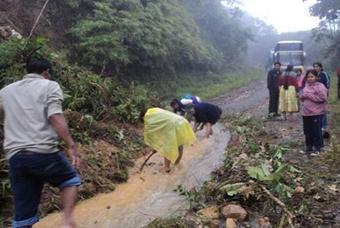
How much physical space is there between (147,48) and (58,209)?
12.1 m

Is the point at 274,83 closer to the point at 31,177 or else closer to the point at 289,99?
the point at 289,99

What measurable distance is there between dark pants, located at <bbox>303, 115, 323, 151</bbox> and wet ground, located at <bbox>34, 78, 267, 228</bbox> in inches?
65.0

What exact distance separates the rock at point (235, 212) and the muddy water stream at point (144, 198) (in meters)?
0.71

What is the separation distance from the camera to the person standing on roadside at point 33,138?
159 inches

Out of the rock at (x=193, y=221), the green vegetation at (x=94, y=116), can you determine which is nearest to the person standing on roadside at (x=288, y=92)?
the green vegetation at (x=94, y=116)

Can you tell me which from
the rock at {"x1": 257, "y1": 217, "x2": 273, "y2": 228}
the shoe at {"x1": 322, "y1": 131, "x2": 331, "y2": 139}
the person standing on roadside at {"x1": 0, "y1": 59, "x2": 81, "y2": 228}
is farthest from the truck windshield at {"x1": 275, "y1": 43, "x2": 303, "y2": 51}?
the person standing on roadside at {"x1": 0, "y1": 59, "x2": 81, "y2": 228}

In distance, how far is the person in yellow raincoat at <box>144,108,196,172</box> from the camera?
25.0ft

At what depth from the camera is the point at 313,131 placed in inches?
332

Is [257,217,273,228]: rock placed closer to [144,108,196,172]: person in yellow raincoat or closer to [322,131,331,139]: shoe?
[144,108,196,172]: person in yellow raincoat

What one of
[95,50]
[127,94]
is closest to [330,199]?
[127,94]

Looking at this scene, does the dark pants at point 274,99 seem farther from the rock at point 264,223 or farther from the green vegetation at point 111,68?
the rock at point 264,223

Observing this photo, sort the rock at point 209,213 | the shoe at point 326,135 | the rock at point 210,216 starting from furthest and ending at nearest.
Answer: the shoe at point 326,135
the rock at point 209,213
the rock at point 210,216

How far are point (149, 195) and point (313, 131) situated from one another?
3274 mm

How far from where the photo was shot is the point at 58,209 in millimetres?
6246
